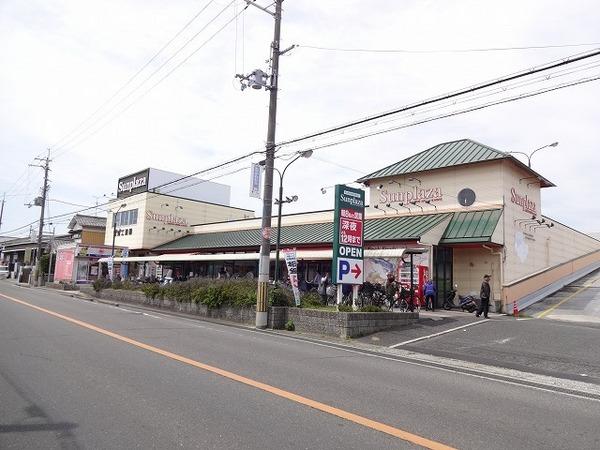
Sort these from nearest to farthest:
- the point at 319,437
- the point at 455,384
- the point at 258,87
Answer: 1. the point at 319,437
2. the point at 455,384
3. the point at 258,87

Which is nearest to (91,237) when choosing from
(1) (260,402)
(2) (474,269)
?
(2) (474,269)

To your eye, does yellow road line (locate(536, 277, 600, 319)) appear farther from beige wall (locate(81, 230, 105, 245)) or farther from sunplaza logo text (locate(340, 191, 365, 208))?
beige wall (locate(81, 230, 105, 245))

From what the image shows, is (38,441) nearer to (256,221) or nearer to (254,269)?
(254,269)

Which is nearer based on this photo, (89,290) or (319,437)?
(319,437)

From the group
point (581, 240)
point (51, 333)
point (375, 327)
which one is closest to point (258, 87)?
point (375, 327)

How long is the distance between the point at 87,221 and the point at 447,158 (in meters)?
48.1

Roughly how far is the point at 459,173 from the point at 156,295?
16370 millimetres

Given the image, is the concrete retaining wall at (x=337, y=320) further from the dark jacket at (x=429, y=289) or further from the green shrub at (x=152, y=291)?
the green shrub at (x=152, y=291)

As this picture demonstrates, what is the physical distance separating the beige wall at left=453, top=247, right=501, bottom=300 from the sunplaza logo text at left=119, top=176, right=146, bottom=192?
35.7m

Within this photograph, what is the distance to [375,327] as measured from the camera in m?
15.1

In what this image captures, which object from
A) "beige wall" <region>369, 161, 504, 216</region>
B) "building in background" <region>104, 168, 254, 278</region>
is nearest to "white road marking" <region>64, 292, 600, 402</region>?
"beige wall" <region>369, 161, 504, 216</region>

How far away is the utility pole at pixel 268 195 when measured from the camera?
16469 millimetres

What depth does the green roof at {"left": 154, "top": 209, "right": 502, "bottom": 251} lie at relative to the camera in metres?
22.1

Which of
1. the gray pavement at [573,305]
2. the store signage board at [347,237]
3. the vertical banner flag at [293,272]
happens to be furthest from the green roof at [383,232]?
the vertical banner flag at [293,272]
